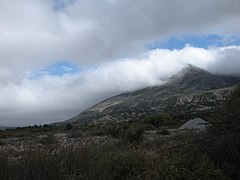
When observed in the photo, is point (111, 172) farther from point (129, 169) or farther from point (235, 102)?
point (235, 102)

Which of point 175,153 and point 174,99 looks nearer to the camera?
point 175,153

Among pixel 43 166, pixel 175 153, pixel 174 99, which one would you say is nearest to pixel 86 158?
pixel 43 166

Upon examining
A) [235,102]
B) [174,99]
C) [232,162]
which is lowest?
[232,162]

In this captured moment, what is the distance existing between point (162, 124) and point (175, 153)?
42.4 m

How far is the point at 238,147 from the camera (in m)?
12.0

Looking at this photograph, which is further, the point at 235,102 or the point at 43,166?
the point at 235,102

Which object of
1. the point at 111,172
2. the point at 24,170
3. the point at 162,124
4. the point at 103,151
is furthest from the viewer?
the point at 162,124

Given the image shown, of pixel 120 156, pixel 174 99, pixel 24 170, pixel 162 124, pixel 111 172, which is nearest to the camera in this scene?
pixel 24 170

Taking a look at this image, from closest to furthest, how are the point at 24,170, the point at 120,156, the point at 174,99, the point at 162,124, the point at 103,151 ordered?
the point at 24,170
the point at 120,156
the point at 103,151
the point at 162,124
the point at 174,99

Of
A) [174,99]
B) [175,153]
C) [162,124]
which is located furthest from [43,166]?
[174,99]

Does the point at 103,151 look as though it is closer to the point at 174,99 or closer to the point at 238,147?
the point at 238,147

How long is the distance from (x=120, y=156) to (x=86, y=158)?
103 cm

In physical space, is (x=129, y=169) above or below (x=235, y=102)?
below

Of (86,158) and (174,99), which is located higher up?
(174,99)
